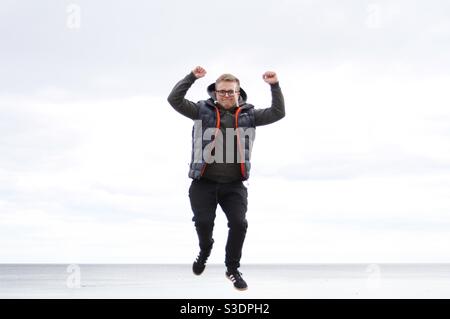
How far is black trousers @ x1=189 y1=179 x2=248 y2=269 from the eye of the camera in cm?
1058

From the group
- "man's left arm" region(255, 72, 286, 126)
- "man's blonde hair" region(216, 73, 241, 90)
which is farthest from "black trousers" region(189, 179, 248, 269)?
"man's blonde hair" region(216, 73, 241, 90)

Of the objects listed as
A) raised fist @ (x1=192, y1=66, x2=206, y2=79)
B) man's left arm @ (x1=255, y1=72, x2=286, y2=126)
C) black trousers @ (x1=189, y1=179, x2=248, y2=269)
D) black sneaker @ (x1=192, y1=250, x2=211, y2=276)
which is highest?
raised fist @ (x1=192, y1=66, x2=206, y2=79)

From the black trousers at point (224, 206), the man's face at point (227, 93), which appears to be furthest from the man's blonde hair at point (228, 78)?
the black trousers at point (224, 206)

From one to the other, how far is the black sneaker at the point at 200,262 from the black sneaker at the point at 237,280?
0.52m

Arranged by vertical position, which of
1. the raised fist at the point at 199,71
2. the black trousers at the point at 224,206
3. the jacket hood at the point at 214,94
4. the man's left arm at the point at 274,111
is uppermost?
the raised fist at the point at 199,71

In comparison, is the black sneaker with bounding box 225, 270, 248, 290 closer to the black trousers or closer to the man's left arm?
the black trousers

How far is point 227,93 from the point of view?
34.5 feet

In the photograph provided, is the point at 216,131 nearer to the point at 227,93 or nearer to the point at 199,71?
the point at 227,93

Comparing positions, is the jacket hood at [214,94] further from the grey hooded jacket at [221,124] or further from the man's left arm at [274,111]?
the man's left arm at [274,111]

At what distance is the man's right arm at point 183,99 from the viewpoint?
10.5 m

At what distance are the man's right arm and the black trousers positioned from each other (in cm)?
98

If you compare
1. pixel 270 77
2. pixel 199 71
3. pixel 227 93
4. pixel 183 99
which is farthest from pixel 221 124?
pixel 270 77

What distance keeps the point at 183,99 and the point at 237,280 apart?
2666mm
